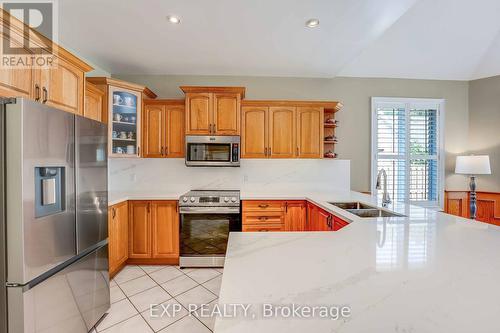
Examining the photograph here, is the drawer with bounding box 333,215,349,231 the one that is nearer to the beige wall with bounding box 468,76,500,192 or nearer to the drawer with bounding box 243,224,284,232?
the drawer with bounding box 243,224,284,232

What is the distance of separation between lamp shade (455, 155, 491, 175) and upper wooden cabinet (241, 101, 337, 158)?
6.87ft

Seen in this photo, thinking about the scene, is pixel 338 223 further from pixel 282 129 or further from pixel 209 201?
pixel 282 129

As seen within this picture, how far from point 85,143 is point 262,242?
4.68 ft

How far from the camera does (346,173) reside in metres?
3.54

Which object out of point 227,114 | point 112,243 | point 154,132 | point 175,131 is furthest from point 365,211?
point 154,132

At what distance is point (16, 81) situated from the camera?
1.46m

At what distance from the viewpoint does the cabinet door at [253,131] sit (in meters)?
3.22

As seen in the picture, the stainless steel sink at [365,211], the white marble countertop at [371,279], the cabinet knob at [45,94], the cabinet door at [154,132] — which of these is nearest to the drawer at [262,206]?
the stainless steel sink at [365,211]

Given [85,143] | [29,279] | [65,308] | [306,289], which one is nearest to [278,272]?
[306,289]

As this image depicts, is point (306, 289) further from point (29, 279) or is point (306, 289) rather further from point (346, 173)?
point (346, 173)

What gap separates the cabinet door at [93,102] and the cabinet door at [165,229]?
1.26m

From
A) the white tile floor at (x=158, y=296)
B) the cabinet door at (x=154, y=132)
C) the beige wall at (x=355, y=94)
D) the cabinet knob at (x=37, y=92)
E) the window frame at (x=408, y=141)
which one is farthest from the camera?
the window frame at (x=408, y=141)

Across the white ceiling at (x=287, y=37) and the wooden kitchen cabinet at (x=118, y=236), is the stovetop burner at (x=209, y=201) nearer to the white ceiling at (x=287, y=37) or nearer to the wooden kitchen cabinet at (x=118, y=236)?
the wooden kitchen cabinet at (x=118, y=236)

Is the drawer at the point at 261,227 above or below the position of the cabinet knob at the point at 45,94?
below
